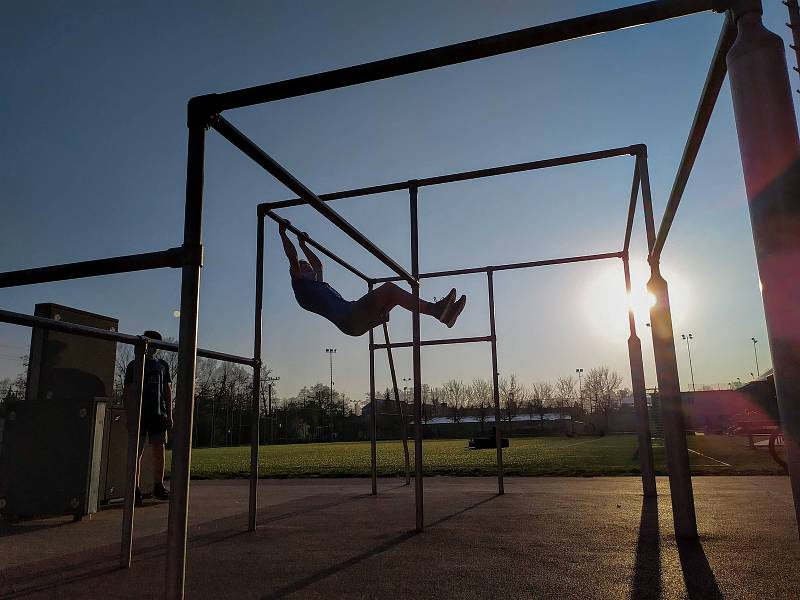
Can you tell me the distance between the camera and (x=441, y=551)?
3.02 meters

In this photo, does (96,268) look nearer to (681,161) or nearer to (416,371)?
(681,161)

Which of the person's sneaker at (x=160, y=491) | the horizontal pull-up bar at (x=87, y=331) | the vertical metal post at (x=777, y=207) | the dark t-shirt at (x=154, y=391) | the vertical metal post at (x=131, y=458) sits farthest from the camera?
the person's sneaker at (x=160, y=491)

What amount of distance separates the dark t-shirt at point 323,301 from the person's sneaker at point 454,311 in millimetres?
754

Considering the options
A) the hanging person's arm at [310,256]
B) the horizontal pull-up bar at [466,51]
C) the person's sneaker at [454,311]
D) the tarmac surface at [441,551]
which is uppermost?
the hanging person's arm at [310,256]

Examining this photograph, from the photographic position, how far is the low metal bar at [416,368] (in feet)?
12.1

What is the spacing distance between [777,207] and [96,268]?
1779mm

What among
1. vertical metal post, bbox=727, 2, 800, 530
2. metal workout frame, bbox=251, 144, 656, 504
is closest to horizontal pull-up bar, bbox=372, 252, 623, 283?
metal workout frame, bbox=251, 144, 656, 504

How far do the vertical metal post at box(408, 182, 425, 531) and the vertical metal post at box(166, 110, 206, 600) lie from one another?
227 cm

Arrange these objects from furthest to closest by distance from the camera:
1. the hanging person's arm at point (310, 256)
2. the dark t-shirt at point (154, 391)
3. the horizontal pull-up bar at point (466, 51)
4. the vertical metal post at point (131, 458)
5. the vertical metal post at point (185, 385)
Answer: the dark t-shirt at point (154, 391)
the hanging person's arm at point (310, 256)
the vertical metal post at point (131, 458)
the horizontal pull-up bar at point (466, 51)
the vertical metal post at point (185, 385)

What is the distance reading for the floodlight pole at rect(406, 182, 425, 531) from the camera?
3.68m

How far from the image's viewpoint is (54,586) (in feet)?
8.37

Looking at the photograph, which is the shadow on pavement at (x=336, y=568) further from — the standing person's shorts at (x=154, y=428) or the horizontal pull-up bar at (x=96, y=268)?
the standing person's shorts at (x=154, y=428)

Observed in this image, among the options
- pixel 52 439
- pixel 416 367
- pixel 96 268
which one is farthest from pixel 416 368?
pixel 52 439

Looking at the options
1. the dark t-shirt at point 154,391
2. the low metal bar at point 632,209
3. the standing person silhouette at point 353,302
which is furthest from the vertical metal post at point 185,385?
the dark t-shirt at point 154,391
